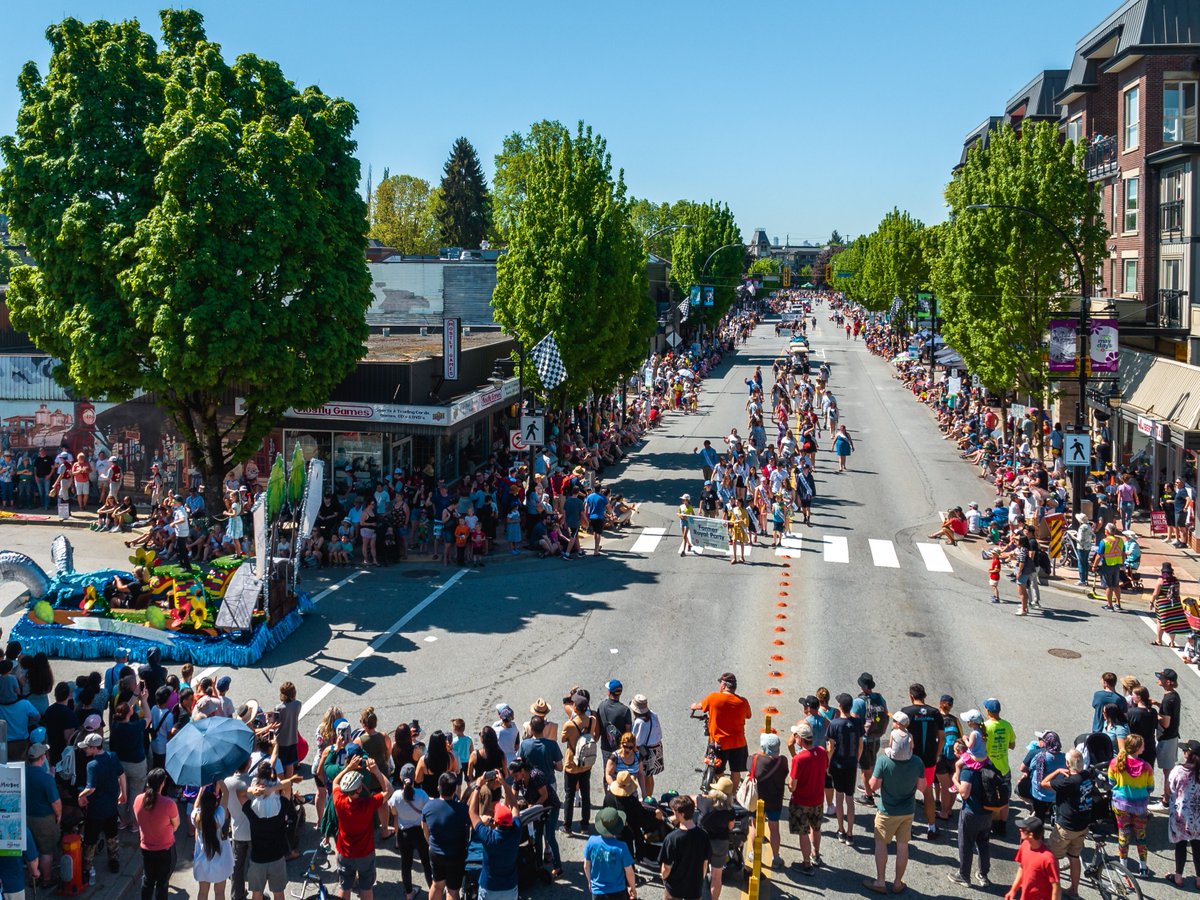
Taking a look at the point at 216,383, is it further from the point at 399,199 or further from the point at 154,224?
the point at 399,199

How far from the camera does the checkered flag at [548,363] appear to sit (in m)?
33.6

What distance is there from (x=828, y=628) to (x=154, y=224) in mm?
15248

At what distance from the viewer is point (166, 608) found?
62.7ft

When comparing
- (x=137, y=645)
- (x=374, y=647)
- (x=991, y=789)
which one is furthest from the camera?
(x=374, y=647)

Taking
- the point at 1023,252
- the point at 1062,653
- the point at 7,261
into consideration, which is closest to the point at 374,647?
the point at 1062,653

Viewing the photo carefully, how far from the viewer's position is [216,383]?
2444cm

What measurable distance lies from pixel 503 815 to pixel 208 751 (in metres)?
2.98

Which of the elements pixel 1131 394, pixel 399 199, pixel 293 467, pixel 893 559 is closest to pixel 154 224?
pixel 293 467

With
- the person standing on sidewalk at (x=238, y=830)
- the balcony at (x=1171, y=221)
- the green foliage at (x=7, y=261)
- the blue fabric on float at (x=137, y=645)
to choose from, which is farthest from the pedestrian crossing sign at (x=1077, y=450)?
the green foliage at (x=7, y=261)

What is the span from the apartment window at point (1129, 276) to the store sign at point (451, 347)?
74.2ft

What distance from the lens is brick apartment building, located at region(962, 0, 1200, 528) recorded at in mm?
31094

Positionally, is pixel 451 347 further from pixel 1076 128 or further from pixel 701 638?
pixel 1076 128

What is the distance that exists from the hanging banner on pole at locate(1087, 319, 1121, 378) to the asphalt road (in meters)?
5.65

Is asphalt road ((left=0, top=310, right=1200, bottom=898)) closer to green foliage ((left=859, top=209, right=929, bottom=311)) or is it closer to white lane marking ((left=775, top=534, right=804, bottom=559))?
white lane marking ((left=775, top=534, right=804, bottom=559))
